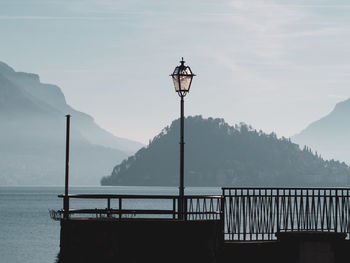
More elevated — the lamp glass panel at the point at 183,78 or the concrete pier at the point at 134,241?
the lamp glass panel at the point at 183,78

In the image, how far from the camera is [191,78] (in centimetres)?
2514

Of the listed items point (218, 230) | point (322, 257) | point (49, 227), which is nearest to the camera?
point (322, 257)

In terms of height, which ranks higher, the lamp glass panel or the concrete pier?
the lamp glass panel

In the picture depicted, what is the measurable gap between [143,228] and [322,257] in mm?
9314

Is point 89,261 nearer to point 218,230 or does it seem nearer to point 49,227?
point 218,230

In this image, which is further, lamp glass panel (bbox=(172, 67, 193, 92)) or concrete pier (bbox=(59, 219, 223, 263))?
lamp glass panel (bbox=(172, 67, 193, 92))

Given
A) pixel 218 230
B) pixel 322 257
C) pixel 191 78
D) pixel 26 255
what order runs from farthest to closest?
pixel 26 255
pixel 191 78
pixel 218 230
pixel 322 257

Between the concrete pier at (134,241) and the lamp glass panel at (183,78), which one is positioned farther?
the lamp glass panel at (183,78)

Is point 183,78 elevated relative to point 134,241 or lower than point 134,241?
elevated

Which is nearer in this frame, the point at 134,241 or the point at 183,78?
the point at 134,241

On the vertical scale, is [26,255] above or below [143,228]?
below

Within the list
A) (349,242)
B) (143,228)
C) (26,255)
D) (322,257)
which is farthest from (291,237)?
(26,255)

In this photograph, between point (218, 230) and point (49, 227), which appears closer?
point (218, 230)

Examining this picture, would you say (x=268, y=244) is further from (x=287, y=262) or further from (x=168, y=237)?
(x=287, y=262)
